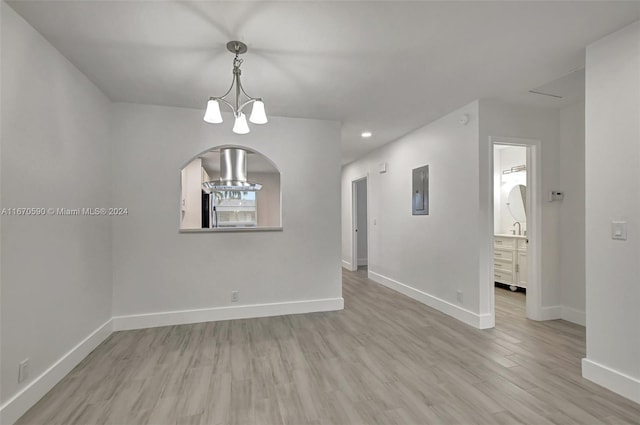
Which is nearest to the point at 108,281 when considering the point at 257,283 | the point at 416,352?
the point at 257,283

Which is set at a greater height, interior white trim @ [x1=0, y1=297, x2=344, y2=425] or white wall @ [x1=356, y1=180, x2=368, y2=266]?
white wall @ [x1=356, y1=180, x2=368, y2=266]

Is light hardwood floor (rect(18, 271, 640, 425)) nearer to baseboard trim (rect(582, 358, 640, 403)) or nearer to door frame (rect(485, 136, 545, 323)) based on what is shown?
baseboard trim (rect(582, 358, 640, 403))

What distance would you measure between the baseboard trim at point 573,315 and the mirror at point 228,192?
3.59 meters

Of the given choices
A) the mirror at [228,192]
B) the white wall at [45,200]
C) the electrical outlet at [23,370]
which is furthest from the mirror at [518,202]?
the electrical outlet at [23,370]

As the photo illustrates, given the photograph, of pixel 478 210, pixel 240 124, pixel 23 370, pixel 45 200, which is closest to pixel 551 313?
pixel 478 210

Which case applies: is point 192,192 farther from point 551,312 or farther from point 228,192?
point 551,312

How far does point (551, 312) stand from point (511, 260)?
4.51 ft

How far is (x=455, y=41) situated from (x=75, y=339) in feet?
12.6

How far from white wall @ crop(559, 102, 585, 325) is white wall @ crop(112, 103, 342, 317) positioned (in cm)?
271

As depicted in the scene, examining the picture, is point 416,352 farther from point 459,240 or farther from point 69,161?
point 69,161

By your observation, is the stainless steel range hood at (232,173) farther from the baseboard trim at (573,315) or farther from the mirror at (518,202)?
the mirror at (518,202)

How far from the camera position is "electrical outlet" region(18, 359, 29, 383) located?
1900 mm

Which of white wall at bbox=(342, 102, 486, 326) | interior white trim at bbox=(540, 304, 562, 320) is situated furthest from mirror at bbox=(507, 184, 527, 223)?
white wall at bbox=(342, 102, 486, 326)

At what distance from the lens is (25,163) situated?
2.00 metres
